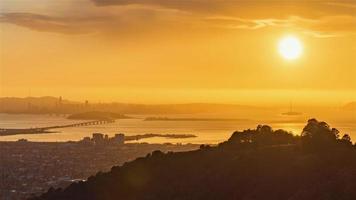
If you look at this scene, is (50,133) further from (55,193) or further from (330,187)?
(330,187)

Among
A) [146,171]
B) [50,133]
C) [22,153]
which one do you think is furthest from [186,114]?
[146,171]

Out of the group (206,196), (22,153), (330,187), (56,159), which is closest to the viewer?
(330,187)

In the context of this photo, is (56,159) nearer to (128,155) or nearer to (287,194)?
(128,155)

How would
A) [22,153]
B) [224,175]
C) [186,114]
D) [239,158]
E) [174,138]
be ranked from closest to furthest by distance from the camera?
[224,175], [239,158], [22,153], [174,138], [186,114]

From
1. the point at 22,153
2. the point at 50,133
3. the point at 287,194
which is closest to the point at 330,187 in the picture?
the point at 287,194

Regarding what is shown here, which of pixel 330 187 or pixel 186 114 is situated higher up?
pixel 186 114

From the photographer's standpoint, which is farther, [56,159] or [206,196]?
[56,159]
